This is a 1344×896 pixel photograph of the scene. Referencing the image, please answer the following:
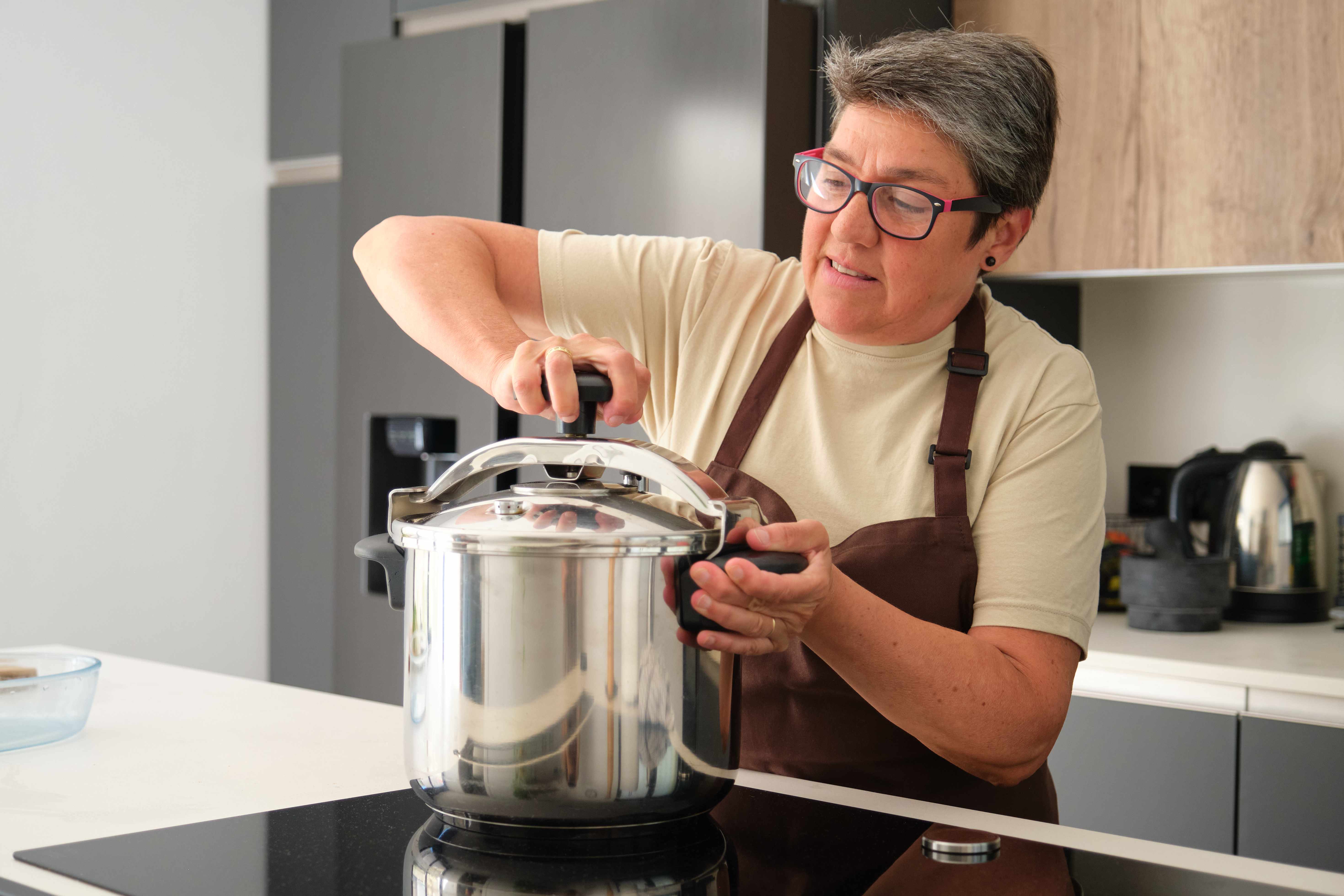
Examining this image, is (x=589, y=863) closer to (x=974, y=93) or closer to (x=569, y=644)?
(x=569, y=644)

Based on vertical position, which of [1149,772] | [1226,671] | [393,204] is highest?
[393,204]

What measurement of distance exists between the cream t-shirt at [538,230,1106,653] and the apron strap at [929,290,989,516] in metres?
0.02

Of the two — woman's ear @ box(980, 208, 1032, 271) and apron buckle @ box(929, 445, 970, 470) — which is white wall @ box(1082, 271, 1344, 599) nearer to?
woman's ear @ box(980, 208, 1032, 271)

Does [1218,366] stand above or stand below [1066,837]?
above

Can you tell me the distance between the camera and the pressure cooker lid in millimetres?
665

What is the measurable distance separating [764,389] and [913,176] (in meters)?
0.24

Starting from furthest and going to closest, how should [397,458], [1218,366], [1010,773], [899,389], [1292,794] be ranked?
[397,458] → [1218,366] → [1292,794] → [899,389] → [1010,773]

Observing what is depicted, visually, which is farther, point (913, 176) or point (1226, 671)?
point (1226, 671)

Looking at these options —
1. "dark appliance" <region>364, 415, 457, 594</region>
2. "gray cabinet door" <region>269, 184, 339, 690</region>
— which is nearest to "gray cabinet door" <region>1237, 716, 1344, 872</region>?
"dark appliance" <region>364, 415, 457, 594</region>

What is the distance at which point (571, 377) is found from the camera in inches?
29.6

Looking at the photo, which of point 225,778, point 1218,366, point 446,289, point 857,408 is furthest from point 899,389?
point 1218,366

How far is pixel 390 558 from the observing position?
2.69ft

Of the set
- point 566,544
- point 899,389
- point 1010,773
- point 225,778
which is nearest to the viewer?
point 566,544

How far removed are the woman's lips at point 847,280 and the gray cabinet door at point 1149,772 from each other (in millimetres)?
849
